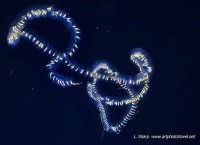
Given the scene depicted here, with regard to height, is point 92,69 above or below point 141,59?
below

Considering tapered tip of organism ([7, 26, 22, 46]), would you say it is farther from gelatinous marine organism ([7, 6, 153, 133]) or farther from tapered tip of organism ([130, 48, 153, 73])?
tapered tip of organism ([130, 48, 153, 73])

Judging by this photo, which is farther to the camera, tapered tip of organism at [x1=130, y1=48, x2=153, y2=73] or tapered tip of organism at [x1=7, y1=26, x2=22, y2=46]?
tapered tip of organism at [x1=130, y1=48, x2=153, y2=73]

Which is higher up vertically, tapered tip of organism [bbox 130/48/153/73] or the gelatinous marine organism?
tapered tip of organism [bbox 130/48/153/73]

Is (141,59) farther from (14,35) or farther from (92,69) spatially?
(14,35)

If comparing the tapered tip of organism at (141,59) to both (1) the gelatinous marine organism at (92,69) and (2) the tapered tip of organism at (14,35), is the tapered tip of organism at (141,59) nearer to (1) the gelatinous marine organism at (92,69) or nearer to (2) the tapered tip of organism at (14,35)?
(1) the gelatinous marine organism at (92,69)

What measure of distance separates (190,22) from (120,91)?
42 cm

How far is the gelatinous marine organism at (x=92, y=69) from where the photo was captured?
1.36 metres

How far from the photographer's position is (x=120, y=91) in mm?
1457

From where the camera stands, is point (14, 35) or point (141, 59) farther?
point (141, 59)

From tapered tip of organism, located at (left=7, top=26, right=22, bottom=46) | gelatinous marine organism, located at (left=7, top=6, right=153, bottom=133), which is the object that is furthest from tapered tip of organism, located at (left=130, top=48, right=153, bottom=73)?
tapered tip of organism, located at (left=7, top=26, right=22, bottom=46)

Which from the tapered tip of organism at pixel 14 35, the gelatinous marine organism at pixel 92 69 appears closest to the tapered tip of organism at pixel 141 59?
the gelatinous marine organism at pixel 92 69

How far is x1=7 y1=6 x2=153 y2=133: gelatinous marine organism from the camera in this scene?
1358mm

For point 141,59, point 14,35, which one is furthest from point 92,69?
point 14,35

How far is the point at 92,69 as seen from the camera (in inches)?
55.9
